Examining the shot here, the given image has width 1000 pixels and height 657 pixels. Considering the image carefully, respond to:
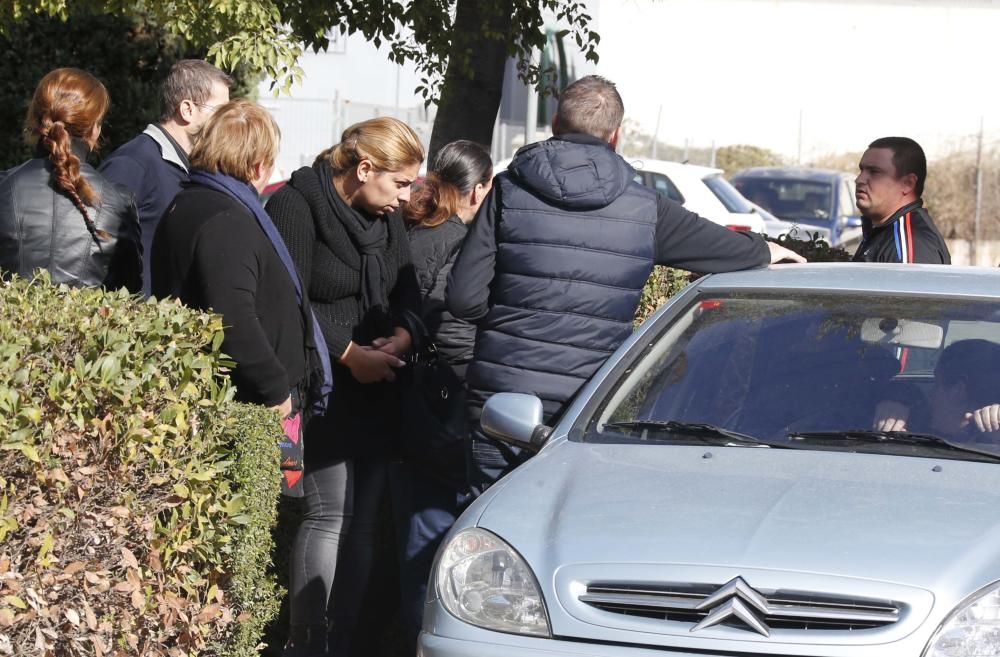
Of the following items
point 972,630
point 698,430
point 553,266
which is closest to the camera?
point 972,630

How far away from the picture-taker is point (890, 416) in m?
4.09

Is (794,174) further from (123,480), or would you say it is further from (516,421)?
(123,480)

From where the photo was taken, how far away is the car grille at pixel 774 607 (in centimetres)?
316

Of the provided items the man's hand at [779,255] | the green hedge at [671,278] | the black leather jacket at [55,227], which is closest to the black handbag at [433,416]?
the black leather jacket at [55,227]

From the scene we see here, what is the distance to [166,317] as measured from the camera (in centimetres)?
398

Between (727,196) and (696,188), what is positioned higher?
(696,188)

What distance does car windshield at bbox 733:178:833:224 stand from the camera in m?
23.2

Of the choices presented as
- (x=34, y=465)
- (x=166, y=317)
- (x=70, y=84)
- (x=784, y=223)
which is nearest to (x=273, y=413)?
(x=166, y=317)

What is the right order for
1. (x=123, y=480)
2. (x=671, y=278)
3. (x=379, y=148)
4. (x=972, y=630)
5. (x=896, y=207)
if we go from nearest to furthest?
(x=972, y=630) → (x=123, y=480) → (x=379, y=148) → (x=896, y=207) → (x=671, y=278)

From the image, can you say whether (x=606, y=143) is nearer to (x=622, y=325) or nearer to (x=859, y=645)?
(x=622, y=325)

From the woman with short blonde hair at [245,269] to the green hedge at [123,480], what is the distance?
0.23 m

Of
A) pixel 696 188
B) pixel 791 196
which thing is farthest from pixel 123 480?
pixel 791 196

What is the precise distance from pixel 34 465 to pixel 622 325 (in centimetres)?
216

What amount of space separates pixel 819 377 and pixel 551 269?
1027 millimetres
